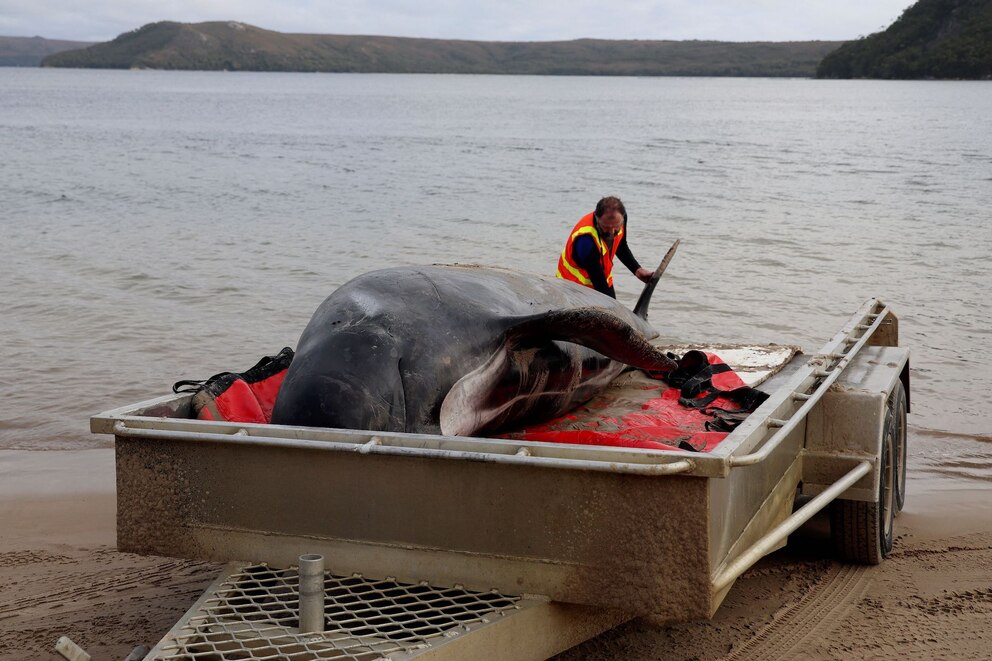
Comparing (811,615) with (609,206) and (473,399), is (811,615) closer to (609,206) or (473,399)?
(473,399)

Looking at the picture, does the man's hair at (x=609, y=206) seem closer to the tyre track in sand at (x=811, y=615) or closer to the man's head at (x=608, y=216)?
the man's head at (x=608, y=216)

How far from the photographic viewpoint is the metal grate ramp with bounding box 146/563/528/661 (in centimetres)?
311

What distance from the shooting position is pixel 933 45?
128 meters

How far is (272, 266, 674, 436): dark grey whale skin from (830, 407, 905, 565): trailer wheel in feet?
3.89

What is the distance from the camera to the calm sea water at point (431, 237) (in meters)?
10.2

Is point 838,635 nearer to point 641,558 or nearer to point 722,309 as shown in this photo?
point 641,558

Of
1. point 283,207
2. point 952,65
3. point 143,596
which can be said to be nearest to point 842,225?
point 283,207

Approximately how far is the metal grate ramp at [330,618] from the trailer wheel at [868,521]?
7.72 ft

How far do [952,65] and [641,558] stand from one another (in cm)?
13340

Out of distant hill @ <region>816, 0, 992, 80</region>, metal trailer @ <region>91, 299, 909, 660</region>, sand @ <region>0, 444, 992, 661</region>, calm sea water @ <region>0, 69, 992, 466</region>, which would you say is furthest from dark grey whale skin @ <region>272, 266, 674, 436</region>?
distant hill @ <region>816, 0, 992, 80</region>

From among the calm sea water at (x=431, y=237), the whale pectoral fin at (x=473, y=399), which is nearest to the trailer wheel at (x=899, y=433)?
the calm sea water at (x=431, y=237)

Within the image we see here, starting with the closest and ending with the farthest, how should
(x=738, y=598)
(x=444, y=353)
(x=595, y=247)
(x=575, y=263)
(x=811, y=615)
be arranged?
(x=444, y=353) < (x=811, y=615) < (x=738, y=598) < (x=595, y=247) < (x=575, y=263)

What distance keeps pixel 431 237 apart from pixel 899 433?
13.5 metres

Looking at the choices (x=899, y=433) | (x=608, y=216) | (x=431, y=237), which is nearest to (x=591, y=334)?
(x=899, y=433)
